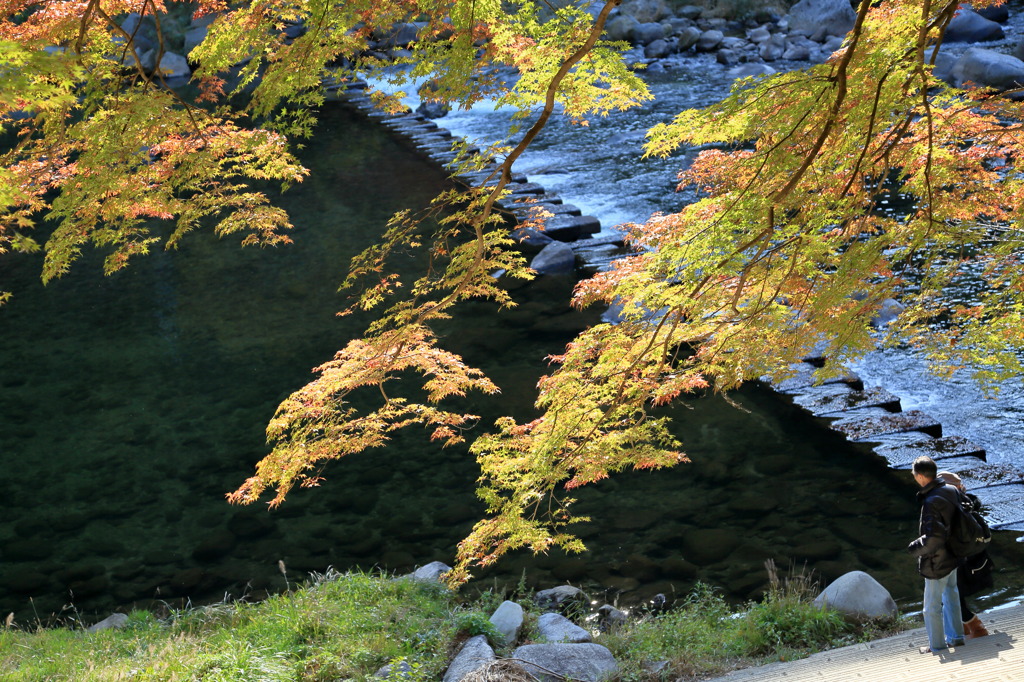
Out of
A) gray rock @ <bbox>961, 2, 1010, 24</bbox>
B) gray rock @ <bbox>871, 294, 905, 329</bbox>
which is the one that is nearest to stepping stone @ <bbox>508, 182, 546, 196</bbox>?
gray rock @ <bbox>871, 294, 905, 329</bbox>

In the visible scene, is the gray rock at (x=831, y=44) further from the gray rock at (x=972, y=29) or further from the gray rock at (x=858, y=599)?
the gray rock at (x=858, y=599)

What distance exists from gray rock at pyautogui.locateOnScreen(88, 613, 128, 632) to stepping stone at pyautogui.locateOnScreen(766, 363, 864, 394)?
661 centimetres

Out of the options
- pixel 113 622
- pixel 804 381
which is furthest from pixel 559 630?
pixel 804 381

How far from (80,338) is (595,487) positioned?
952 centimetres

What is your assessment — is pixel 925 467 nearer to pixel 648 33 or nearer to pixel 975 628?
pixel 975 628

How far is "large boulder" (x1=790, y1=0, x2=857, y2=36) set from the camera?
25344mm

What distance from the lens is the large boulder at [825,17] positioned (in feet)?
83.1

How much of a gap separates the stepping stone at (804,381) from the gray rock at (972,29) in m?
16.0

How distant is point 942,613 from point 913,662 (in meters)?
0.31

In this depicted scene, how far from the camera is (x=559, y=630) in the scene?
233 inches

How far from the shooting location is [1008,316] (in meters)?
5.78

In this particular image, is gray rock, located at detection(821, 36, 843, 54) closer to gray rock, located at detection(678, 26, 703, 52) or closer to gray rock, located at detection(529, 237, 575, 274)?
gray rock, located at detection(678, 26, 703, 52)

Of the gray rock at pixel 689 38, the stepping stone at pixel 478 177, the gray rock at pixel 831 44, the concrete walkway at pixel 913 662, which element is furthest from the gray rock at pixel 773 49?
the concrete walkway at pixel 913 662

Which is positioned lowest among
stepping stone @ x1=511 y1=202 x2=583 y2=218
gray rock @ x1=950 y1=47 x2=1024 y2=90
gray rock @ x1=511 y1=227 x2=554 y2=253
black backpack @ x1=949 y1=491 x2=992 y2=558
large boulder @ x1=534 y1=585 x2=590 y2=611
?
large boulder @ x1=534 y1=585 x2=590 y2=611
